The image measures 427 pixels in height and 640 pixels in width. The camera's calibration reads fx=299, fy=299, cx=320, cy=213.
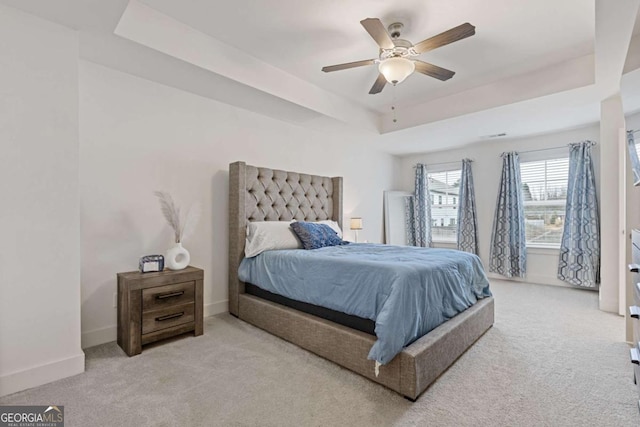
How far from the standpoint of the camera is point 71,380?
1950 mm

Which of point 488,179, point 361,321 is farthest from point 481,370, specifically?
point 488,179

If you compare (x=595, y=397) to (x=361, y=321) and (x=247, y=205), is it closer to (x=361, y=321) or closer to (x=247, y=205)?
(x=361, y=321)

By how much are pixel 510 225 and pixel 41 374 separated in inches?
230

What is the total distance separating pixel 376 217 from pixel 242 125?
3224 millimetres

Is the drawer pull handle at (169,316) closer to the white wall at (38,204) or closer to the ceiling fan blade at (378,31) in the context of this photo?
the white wall at (38,204)

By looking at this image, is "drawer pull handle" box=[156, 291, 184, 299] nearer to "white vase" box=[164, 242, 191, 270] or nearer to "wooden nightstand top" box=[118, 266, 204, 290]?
"wooden nightstand top" box=[118, 266, 204, 290]

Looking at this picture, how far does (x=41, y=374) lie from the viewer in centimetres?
190

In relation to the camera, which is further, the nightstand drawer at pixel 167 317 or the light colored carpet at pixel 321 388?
the nightstand drawer at pixel 167 317

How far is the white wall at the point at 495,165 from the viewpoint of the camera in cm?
460

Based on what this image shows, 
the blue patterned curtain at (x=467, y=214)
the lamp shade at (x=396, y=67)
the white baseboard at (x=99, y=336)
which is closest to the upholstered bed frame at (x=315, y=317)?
the white baseboard at (x=99, y=336)

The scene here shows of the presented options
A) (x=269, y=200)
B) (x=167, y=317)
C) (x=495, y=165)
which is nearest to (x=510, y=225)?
(x=495, y=165)

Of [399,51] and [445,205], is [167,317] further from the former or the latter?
[445,205]

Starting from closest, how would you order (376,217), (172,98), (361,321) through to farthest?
(361,321), (172,98), (376,217)

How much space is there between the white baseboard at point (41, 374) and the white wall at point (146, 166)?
0.48m
